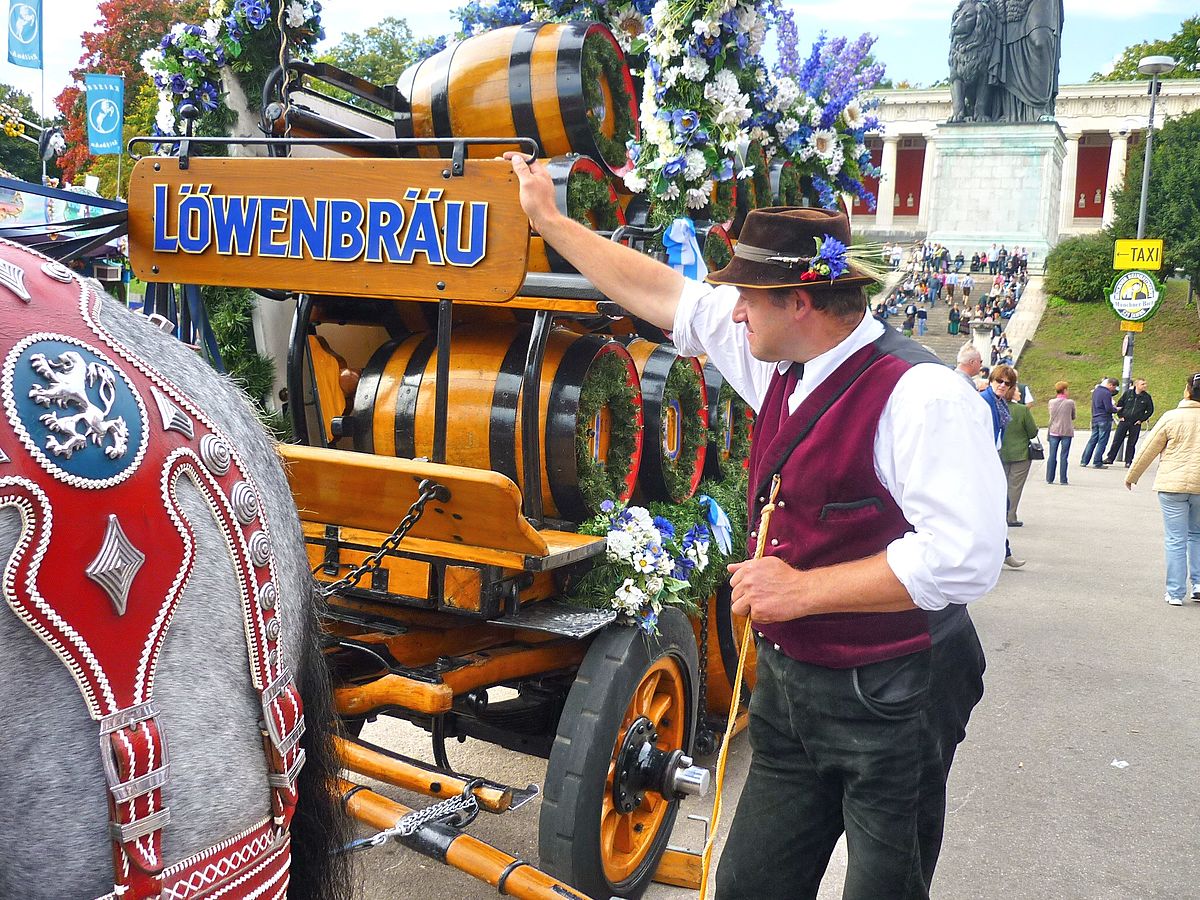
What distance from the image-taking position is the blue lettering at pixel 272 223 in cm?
291

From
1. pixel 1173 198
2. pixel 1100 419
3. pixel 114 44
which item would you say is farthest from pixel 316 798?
pixel 1173 198

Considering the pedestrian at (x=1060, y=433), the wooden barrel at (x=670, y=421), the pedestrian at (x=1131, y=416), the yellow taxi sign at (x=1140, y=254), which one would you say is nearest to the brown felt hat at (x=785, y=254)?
the wooden barrel at (x=670, y=421)

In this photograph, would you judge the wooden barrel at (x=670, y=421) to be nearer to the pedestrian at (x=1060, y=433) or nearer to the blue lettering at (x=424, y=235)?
the blue lettering at (x=424, y=235)

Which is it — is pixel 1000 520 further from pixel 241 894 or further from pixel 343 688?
pixel 343 688

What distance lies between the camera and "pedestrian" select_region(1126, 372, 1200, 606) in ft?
24.5

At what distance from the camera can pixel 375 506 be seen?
9.07 feet

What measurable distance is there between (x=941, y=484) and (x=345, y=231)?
1752 mm

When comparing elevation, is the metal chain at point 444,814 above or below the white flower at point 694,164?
below

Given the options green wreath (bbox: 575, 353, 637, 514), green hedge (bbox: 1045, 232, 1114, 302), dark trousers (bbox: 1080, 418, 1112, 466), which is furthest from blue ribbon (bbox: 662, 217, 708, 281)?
green hedge (bbox: 1045, 232, 1114, 302)

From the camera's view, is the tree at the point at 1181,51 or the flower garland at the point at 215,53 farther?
the tree at the point at 1181,51

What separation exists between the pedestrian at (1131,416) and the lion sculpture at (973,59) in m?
20.6

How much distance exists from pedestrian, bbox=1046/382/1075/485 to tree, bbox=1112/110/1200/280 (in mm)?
21269

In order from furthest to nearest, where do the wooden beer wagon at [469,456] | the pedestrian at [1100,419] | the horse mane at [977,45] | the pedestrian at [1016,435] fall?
the horse mane at [977,45]
the pedestrian at [1100,419]
the pedestrian at [1016,435]
the wooden beer wagon at [469,456]

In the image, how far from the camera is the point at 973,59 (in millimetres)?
33906
